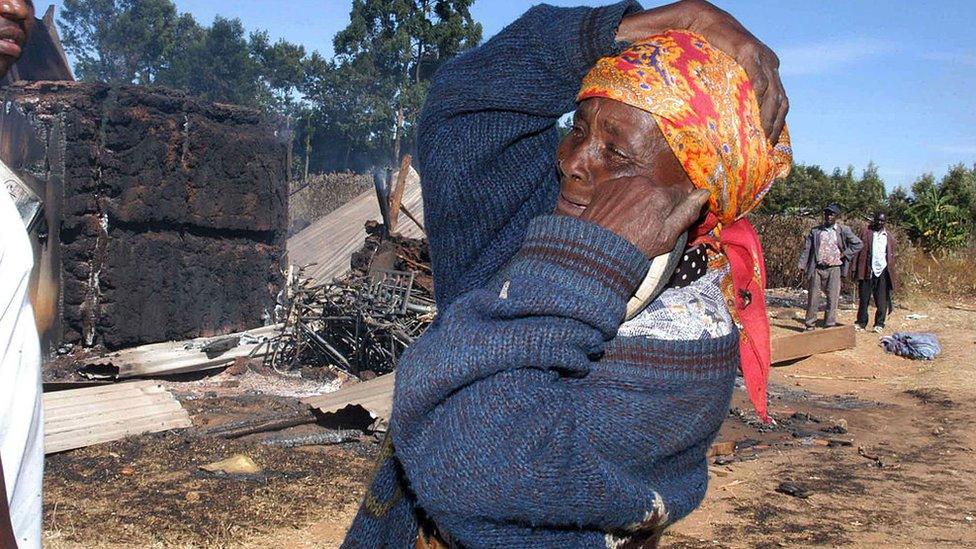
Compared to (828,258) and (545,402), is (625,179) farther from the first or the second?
(828,258)

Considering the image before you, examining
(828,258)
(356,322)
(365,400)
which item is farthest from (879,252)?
(365,400)

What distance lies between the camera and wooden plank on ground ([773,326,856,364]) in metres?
12.2

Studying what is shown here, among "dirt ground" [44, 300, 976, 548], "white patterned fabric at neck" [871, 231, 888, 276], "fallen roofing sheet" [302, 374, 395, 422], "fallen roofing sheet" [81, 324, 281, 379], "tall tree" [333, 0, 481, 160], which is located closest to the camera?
"dirt ground" [44, 300, 976, 548]

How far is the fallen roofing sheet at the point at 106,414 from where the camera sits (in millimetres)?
6603

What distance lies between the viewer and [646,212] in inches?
48.8

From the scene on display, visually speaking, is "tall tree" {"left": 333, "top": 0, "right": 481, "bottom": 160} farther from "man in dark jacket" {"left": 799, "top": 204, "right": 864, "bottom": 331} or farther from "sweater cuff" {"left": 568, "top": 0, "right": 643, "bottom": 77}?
"sweater cuff" {"left": 568, "top": 0, "right": 643, "bottom": 77}

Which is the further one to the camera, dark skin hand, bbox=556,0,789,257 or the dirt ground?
the dirt ground

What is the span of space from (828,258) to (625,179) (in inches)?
537

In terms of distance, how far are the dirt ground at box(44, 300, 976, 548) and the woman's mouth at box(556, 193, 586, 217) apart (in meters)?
4.20

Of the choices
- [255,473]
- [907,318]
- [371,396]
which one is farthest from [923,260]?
[255,473]

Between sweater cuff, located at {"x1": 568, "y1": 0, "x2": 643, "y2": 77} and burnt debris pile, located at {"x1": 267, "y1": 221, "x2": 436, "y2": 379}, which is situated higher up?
sweater cuff, located at {"x1": 568, "y1": 0, "x2": 643, "y2": 77}

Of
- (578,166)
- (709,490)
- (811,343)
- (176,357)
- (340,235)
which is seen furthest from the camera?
(340,235)

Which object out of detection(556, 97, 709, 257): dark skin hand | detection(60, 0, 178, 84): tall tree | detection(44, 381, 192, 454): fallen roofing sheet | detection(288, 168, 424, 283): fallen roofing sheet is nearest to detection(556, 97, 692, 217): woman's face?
detection(556, 97, 709, 257): dark skin hand

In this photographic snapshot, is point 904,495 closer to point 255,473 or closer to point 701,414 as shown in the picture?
point 255,473
